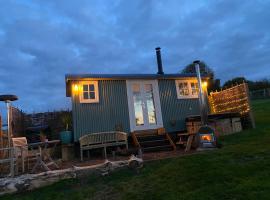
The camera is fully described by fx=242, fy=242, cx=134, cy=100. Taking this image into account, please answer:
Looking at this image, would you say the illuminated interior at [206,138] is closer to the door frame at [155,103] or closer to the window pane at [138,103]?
the door frame at [155,103]

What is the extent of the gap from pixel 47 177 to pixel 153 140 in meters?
4.55

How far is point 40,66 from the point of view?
2562 centimetres

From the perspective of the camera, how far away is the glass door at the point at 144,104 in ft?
31.3

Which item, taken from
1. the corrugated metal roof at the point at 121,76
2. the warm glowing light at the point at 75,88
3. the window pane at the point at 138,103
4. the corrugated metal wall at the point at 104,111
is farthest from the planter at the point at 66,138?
the window pane at the point at 138,103

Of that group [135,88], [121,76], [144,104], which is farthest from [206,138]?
[121,76]

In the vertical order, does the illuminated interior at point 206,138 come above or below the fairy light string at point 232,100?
below

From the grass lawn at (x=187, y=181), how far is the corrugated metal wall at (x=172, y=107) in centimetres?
417

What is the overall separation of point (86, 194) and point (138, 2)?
11.2 m

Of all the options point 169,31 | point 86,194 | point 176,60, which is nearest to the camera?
point 86,194

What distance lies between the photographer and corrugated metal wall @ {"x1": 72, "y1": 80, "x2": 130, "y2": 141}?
344 inches

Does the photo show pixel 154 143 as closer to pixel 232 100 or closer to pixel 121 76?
pixel 121 76

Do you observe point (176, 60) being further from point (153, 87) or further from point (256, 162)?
point (256, 162)

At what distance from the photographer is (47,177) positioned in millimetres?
5035

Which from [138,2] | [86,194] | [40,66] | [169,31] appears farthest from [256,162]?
[40,66]
